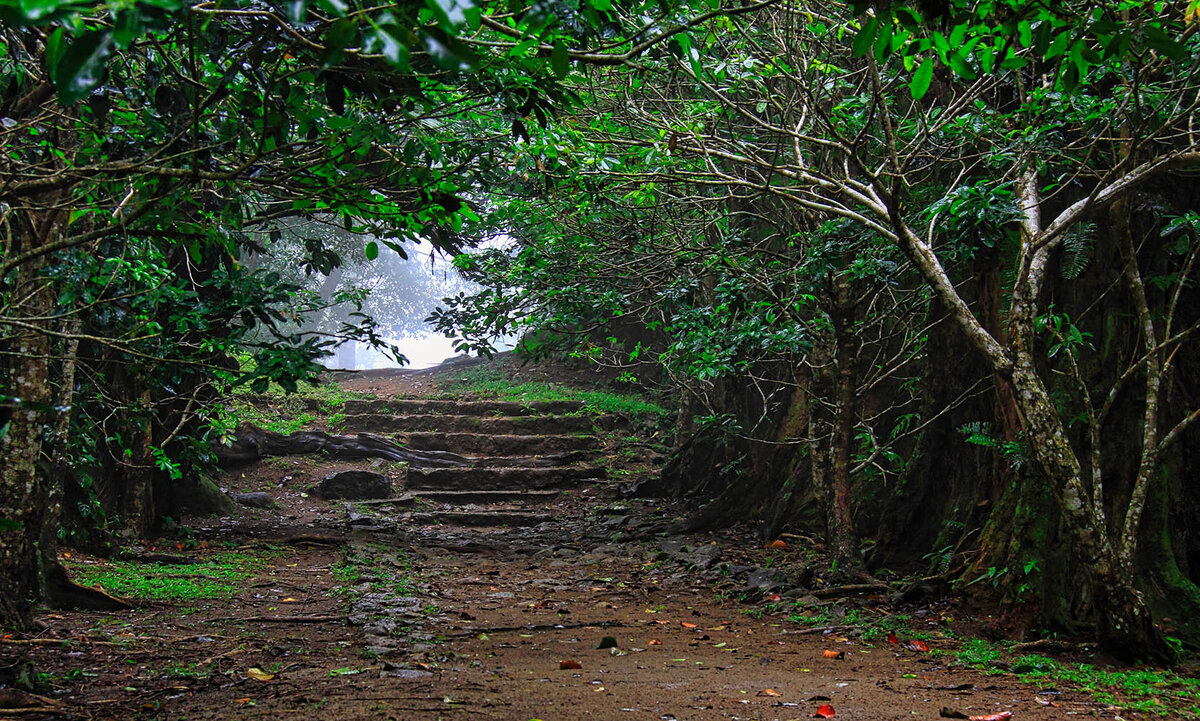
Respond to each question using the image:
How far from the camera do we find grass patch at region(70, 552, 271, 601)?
621 centimetres

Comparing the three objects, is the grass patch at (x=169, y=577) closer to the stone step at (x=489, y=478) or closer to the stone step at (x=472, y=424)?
the stone step at (x=489, y=478)

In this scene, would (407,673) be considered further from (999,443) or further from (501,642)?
(999,443)

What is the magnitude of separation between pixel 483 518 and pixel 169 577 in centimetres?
556

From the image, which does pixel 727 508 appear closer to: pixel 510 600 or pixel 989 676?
pixel 510 600

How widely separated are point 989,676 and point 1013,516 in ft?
4.87

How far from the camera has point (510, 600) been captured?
7.08 m

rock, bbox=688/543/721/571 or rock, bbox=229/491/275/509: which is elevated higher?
rock, bbox=229/491/275/509

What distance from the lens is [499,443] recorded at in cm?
1593

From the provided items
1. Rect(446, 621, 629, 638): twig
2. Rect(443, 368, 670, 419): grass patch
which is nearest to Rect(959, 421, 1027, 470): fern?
Rect(446, 621, 629, 638): twig

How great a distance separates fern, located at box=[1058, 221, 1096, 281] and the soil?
2.47 meters

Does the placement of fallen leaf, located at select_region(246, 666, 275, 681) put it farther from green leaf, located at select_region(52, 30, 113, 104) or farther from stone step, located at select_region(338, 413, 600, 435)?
stone step, located at select_region(338, 413, 600, 435)

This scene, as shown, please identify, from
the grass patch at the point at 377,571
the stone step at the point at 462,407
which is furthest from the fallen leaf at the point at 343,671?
the stone step at the point at 462,407

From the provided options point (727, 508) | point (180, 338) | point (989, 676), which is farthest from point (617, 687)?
point (727, 508)

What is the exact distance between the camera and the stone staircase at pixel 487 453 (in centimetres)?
1253
